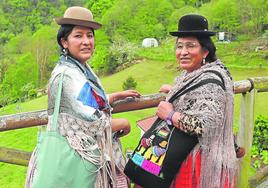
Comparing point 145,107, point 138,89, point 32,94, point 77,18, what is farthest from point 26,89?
point 77,18

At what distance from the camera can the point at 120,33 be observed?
157 feet

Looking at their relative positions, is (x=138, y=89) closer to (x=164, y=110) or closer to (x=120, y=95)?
(x=120, y=95)

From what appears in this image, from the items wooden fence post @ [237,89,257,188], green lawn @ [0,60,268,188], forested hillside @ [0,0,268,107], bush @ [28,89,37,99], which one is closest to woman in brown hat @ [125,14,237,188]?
wooden fence post @ [237,89,257,188]

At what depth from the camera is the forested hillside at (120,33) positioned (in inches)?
1447

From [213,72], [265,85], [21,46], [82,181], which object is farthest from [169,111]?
[21,46]

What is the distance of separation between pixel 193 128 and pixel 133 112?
1784cm

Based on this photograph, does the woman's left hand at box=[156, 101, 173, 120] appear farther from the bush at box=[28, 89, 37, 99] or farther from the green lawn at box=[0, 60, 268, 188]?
the bush at box=[28, 89, 37, 99]

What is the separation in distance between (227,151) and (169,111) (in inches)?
13.3

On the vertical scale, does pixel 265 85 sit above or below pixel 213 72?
below

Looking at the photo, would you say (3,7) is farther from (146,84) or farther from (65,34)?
(65,34)

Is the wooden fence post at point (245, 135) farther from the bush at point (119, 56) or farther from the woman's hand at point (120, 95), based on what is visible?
the bush at point (119, 56)

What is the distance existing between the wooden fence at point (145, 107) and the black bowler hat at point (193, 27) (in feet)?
1.59

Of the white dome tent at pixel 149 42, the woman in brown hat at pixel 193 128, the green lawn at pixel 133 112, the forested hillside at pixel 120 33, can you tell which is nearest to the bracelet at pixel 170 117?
the woman in brown hat at pixel 193 128

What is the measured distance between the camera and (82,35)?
166 centimetres
